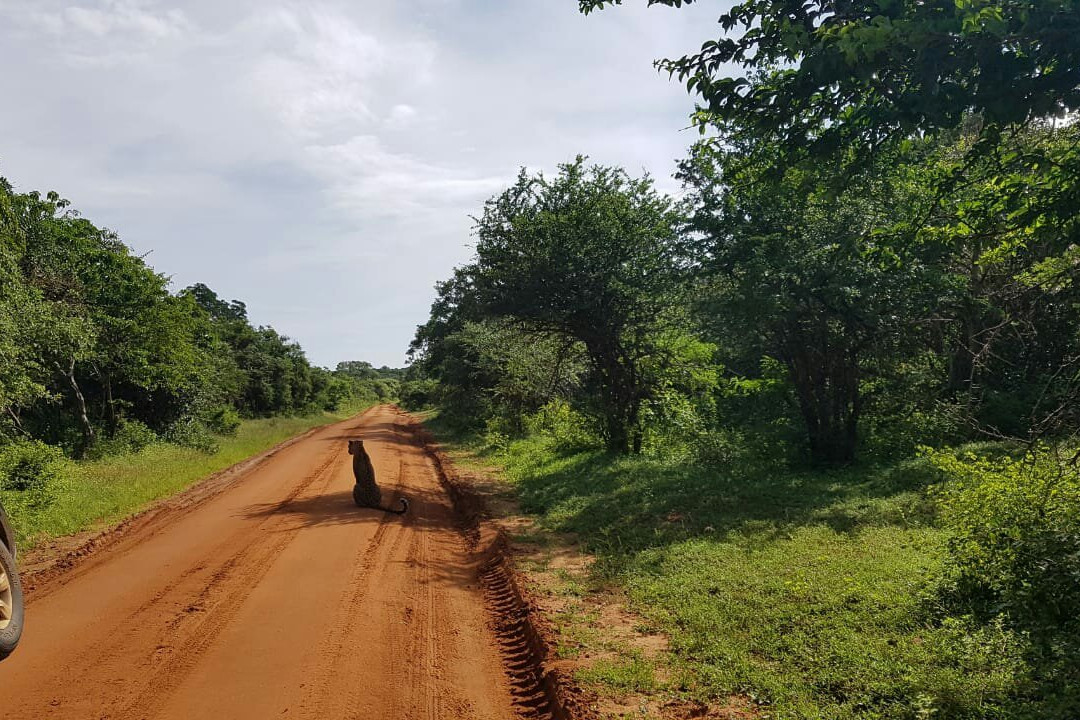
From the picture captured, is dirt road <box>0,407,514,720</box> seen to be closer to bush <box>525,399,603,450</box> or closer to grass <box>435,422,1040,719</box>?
grass <box>435,422,1040,719</box>

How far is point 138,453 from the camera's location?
17.4m

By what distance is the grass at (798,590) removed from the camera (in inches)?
161

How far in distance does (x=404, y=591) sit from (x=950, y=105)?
6.51m

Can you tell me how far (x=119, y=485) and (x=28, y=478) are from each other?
199 cm

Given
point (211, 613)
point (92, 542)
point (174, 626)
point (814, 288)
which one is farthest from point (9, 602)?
point (814, 288)

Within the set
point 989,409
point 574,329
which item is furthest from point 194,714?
point 989,409

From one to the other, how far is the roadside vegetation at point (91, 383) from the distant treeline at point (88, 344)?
4 centimetres

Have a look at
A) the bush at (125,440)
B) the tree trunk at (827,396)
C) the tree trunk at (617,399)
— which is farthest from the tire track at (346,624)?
the bush at (125,440)

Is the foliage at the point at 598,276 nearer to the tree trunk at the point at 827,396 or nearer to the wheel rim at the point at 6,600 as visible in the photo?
the tree trunk at the point at 827,396

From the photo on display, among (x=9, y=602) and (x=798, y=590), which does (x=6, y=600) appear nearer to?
(x=9, y=602)

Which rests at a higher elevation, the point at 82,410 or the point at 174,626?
the point at 82,410

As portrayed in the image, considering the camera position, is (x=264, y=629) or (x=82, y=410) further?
(x=82, y=410)

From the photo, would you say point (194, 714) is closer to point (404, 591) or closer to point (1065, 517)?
point (404, 591)

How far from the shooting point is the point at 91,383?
1903 cm
